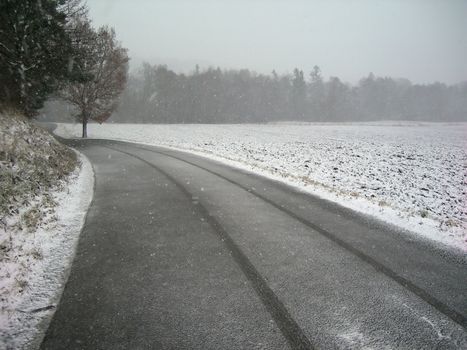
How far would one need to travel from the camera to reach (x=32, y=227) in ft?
21.8

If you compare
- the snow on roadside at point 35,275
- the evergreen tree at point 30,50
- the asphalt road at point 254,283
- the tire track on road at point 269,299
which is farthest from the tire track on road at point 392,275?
the evergreen tree at point 30,50

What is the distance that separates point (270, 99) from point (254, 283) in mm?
102439

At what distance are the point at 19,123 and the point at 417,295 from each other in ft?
46.5

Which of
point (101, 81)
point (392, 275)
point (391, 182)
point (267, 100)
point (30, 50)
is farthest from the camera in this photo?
point (267, 100)

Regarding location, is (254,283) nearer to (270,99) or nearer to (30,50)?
(30,50)

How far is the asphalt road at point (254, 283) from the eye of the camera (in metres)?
3.64

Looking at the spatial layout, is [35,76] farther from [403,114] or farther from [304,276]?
[403,114]

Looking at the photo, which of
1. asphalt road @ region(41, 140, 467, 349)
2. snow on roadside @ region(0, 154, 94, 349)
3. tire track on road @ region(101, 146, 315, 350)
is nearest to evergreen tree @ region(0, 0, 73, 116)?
snow on roadside @ region(0, 154, 94, 349)

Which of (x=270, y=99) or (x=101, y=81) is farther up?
(x=270, y=99)

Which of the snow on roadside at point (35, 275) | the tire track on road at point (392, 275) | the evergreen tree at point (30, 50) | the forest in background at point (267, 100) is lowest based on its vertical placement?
the snow on roadside at point (35, 275)

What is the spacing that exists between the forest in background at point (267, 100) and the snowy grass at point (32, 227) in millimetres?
78757

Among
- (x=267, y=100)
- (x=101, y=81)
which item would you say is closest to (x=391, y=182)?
(x=101, y=81)

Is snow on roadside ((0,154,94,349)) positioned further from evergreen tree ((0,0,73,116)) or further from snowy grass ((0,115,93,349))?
evergreen tree ((0,0,73,116))

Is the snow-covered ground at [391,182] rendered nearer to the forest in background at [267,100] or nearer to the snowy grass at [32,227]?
the snowy grass at [32,227]
